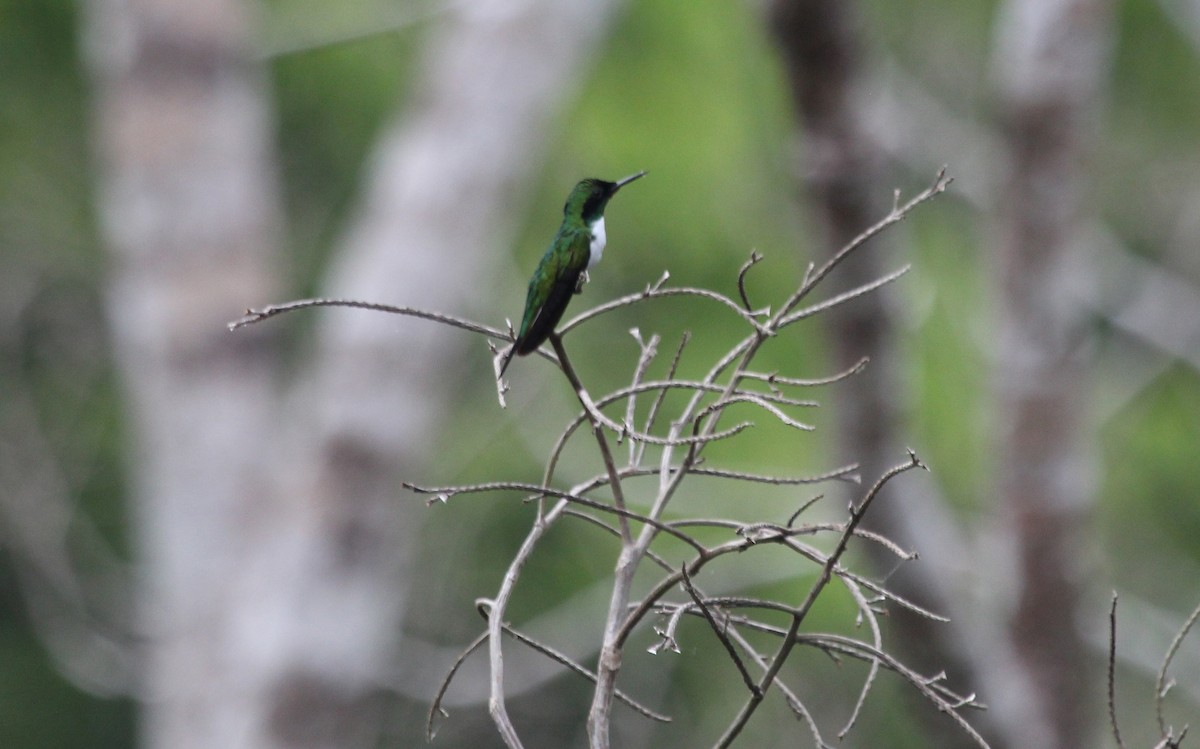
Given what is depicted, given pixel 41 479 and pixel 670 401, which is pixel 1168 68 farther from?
pixel 41 479

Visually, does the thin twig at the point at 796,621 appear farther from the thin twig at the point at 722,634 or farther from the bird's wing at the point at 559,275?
the bird's wing at the point at 559,275

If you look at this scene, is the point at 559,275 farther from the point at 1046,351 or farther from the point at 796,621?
the point at 1046,351

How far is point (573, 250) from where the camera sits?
2271 millimetres

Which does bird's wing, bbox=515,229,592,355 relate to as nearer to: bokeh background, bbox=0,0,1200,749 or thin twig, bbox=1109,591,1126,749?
bokeh background, bbox=0,0,1200,749

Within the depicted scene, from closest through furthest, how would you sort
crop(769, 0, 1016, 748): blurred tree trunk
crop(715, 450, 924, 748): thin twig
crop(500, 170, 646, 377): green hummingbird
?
crop(715, 450, 924, 748): thin twig
crop(500, 170, 646, 377): green hummingbird
crop(769, 0, 1016, 748): blurred tree trunk

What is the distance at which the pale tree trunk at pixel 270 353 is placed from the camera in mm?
5871

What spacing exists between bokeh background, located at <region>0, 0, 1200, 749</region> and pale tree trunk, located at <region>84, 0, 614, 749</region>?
0.8 inches

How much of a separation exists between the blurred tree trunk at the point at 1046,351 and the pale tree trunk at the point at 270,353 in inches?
89.4

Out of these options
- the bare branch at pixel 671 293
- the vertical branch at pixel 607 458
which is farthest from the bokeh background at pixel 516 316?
the vertical branch at pixel 607 458

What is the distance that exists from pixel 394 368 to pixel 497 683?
4713 millimetres

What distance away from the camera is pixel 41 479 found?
1095cm

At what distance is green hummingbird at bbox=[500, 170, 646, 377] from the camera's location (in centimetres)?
214

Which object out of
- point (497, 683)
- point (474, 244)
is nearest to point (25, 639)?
point (474, 244)

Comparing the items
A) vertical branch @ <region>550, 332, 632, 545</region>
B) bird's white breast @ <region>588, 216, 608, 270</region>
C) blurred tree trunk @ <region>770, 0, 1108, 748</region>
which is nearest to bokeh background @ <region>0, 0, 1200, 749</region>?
blurred tree trunk @ <region>770, 0, 1108, 748</region>
